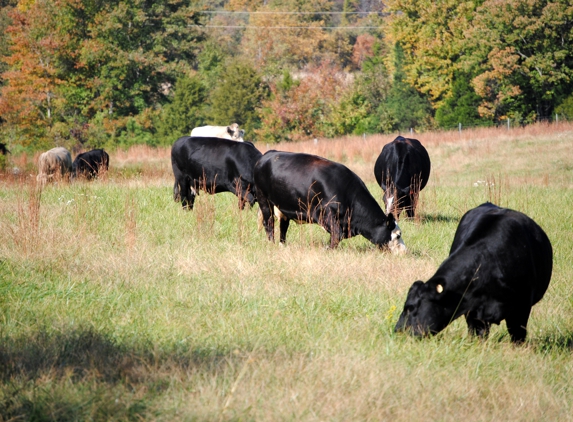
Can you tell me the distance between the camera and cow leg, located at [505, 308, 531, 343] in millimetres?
6023

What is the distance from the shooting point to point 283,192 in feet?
34.5

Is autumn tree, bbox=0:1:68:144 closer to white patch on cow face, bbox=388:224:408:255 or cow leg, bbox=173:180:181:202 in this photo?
cow leg, bbox=173:180:181:202

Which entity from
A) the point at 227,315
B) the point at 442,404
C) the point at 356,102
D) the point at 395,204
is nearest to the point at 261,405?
the point at 442,404

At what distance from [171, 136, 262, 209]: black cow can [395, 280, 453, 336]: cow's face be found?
7255mm

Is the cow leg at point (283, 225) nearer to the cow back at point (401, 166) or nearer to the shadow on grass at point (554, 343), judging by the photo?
the cow back at point (401, 166)

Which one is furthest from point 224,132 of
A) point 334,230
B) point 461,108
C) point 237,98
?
point 237,98

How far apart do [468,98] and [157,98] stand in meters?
19.8

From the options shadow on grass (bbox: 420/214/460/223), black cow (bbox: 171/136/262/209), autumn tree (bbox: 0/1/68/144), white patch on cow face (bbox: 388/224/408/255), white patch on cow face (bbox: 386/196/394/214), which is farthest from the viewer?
autumn tree (bbox: 0/1/68/144)

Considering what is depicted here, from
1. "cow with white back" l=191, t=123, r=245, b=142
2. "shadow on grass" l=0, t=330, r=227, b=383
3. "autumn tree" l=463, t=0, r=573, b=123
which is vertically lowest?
"shadow on grass" l=0, t=330, r=227, b=383

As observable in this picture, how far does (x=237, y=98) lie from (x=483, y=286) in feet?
154

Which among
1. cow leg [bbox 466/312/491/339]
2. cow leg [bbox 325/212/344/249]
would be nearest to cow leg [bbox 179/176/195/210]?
cow leg [bbox 325/212/344/249]

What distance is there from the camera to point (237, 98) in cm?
5169

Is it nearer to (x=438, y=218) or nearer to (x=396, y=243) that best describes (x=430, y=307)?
(x=396, y=243)

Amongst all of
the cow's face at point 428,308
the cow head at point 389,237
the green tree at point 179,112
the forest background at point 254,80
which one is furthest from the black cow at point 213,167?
the green tree at point 179,112
